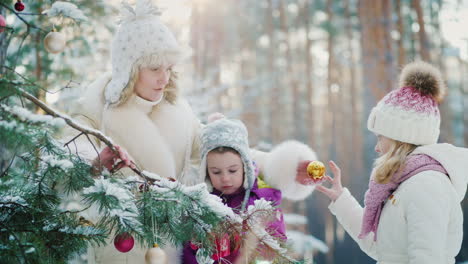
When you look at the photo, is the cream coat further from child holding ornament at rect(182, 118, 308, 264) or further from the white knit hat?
the white knit hat

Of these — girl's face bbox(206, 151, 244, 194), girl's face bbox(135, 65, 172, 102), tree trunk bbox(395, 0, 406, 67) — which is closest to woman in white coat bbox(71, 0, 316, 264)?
girl's face bbox(135, 65, 172, 102)

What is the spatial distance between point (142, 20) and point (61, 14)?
2.60 ft

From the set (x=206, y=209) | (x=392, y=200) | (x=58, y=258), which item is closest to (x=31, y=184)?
(x=58, y=258)

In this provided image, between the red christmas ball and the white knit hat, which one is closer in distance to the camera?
the red christmas ball

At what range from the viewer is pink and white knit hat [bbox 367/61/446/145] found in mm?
2602

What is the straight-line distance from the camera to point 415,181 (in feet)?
8.09

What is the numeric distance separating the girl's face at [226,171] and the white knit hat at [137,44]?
0.66 metres

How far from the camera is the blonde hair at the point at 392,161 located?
260 cm

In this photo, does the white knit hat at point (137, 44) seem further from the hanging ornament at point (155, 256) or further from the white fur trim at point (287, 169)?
the hanging ornament at point (155, 256)

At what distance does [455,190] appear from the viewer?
99.1 inches

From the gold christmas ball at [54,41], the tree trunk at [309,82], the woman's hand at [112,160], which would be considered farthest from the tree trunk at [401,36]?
the woman's hand at [112,160]

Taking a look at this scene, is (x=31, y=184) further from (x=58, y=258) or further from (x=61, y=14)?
(x=61, y=14)

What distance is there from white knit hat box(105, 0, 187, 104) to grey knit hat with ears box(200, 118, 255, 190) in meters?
0.51

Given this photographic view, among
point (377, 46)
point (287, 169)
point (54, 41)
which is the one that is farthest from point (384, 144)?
point (377, 46)
